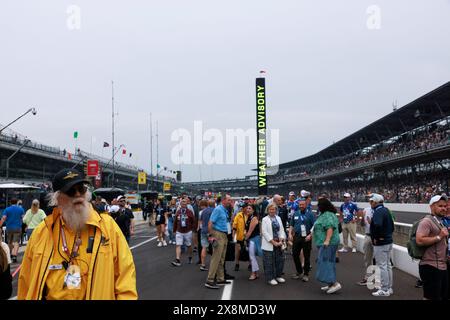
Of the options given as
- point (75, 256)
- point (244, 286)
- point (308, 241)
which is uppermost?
point (75, 256)

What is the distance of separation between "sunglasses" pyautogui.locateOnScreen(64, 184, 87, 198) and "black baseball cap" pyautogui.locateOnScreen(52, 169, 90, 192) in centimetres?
3

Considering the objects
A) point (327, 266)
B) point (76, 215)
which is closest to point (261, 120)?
point (327, 266)

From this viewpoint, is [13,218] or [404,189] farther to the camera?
[404,189]

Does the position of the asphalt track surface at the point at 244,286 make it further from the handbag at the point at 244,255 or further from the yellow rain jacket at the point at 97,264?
the yellow rain jacket at the point at 97,264

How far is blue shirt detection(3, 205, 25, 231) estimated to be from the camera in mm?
13884

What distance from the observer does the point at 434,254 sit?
5477 mm

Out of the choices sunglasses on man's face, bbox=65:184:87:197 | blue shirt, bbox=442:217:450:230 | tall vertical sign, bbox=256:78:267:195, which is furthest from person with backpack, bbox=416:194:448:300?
tall vertical sign, bbox=256:78:267:195

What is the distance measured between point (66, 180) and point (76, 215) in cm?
25

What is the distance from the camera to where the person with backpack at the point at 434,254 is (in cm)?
540

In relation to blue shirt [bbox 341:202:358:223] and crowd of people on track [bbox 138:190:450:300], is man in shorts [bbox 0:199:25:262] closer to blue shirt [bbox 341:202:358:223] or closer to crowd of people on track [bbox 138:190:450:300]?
crowd of people on track [bbox 138:190:450:300]

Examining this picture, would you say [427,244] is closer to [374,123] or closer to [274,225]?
[274,225]

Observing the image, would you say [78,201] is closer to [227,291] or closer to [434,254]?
Result: [434,254]

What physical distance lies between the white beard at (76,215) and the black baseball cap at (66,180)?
0.11 meters

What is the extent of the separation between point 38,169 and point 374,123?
134ft
